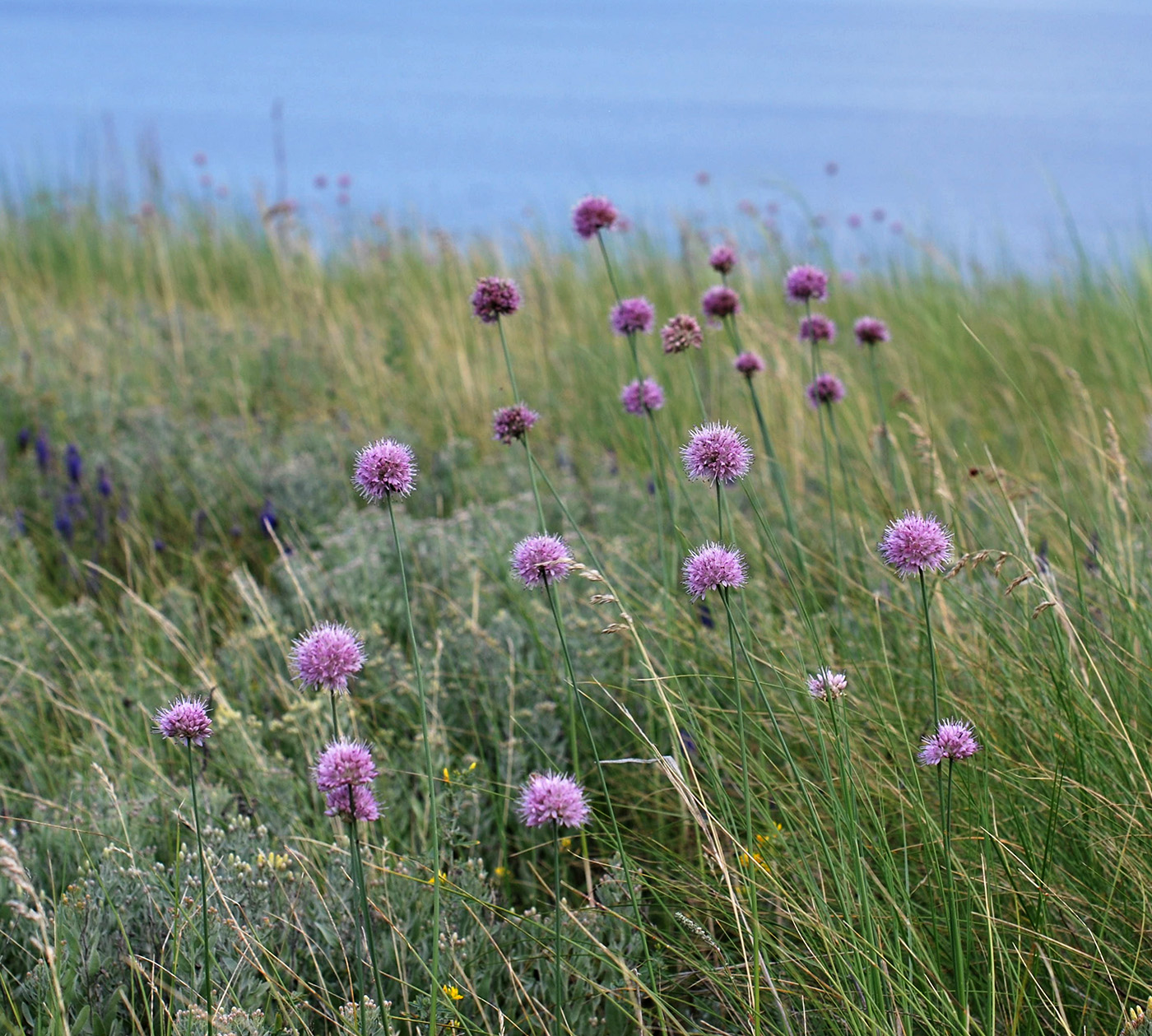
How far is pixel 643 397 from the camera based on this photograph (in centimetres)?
268

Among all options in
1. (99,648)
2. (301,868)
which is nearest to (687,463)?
(301,868)

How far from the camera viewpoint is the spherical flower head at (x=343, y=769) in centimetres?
161

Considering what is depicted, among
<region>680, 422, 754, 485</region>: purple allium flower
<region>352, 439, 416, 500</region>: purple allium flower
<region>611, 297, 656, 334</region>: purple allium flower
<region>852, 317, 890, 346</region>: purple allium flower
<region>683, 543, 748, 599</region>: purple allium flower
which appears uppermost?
<region>611, 297, 656, 334</region>: purple allium flower

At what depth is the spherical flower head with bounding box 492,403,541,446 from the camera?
2219 millimetres

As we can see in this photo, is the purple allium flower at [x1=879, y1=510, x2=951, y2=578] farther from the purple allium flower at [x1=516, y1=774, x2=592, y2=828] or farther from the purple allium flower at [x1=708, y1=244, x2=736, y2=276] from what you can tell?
the purple allium flower at [x1=708, y1=244, x2=736, y2=276]

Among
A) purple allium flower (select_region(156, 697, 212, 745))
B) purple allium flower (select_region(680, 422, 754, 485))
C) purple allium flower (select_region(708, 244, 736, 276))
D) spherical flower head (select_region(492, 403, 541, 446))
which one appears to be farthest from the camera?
purple allium flower (select_region(708, 244, 736, 276))

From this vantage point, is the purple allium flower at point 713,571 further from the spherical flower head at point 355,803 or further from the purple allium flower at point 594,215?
the purple allium flower at point 594,215

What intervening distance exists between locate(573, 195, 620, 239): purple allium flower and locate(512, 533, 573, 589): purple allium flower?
4.33ft

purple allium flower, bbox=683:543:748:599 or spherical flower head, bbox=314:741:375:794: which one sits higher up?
purple allium flower, bbox=683:543:748:599

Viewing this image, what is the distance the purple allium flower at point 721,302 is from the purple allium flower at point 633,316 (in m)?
0.20

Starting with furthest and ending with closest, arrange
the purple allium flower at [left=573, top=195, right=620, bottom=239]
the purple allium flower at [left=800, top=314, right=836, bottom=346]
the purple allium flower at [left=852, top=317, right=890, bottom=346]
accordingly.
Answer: the purple allium flower at [left=852, top=317, right=890, bottom=346] → the purple allium flower at [left=800, top=314, right=836, bottom=346] → the purple allium flower at [left=573, top=195, right=620, bottom=239]

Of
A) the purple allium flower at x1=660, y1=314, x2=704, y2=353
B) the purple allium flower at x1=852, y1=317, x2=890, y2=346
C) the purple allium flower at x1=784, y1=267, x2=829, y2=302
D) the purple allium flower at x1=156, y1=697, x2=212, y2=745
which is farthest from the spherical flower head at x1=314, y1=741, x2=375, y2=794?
the purple allium flower at x1=852, y1=317, x2=890, y2=346

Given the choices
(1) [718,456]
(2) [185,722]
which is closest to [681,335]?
(1) [718,456]

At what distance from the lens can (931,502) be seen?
383 cm
